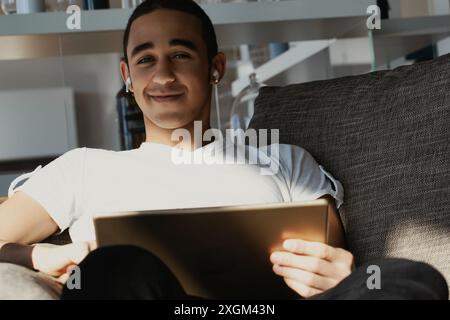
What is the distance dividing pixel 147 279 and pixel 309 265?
34 cm

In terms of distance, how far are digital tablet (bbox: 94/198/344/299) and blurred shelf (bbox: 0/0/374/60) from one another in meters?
1.56

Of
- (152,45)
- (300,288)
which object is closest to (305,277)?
(300,288)

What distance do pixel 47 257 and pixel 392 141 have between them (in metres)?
0.82

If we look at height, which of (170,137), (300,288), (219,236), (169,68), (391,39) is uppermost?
(391,39)

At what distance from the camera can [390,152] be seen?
1.88 m

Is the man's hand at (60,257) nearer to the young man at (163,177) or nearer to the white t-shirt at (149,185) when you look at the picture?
the young man at (163,177)

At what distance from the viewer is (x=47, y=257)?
62.6 inches

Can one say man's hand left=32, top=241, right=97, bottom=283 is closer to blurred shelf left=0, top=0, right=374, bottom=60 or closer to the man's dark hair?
the man's dark hair

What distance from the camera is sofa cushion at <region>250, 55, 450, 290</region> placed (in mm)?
1791

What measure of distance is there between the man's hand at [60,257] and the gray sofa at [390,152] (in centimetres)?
65

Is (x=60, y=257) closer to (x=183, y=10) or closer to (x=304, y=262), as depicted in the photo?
(x=304, y=262)

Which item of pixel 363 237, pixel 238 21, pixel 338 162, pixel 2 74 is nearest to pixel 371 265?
pixel 363 237

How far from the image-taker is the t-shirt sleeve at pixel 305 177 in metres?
1.89
